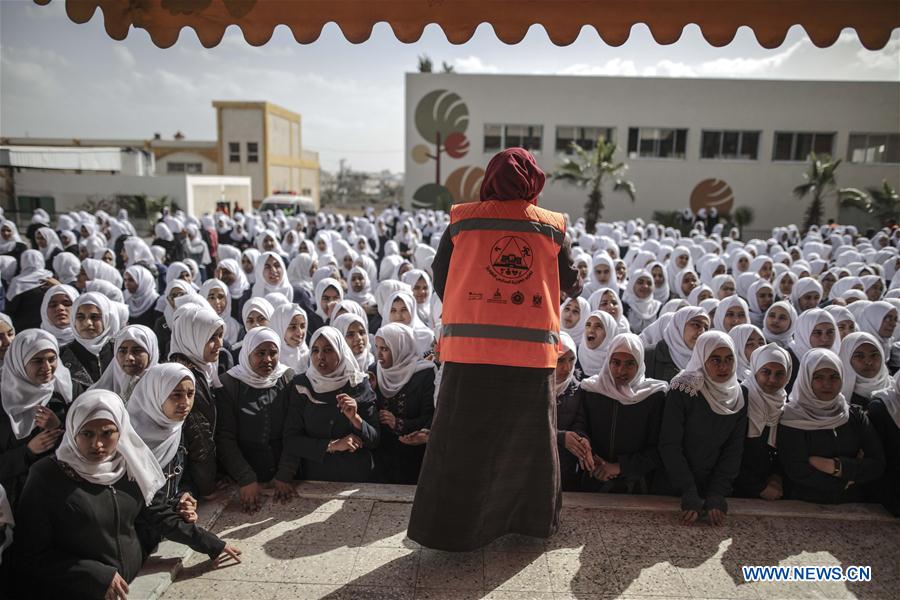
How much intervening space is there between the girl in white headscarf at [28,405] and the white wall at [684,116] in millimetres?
22352

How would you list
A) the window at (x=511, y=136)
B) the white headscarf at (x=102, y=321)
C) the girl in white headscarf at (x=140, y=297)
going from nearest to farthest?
1. the white headscarf at (x=102, y=321)
2. the girl in white headscarf at (x=140, y=297)
3. the window at (x=511, y=136)

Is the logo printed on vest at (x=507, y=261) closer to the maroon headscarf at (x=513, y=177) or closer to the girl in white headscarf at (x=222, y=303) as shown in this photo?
the maroon headscarf at (x=513, y=177)

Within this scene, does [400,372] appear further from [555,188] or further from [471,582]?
[555,188]

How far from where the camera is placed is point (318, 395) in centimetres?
335

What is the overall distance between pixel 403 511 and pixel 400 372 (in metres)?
0.88

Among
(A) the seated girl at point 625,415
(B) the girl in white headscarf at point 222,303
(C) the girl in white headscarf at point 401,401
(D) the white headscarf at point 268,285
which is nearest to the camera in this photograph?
(A) the seated girl at point 625,415

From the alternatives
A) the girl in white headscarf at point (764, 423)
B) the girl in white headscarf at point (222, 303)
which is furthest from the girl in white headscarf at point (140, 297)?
the girl in white headscarf at point (764, 423)

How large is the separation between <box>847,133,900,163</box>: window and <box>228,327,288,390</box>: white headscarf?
28.2 m

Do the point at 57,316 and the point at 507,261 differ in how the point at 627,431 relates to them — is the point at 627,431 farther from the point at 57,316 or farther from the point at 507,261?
the point at 57,316

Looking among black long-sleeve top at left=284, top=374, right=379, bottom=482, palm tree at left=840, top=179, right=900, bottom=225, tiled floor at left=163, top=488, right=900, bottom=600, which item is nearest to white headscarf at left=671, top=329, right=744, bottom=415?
tiled floor at left=163, top=488, right=900, bottom=600

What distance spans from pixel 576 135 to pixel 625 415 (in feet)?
75.8

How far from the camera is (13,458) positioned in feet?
9.15

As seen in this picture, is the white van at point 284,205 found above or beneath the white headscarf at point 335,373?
above

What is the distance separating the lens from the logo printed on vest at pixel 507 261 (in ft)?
7.73
